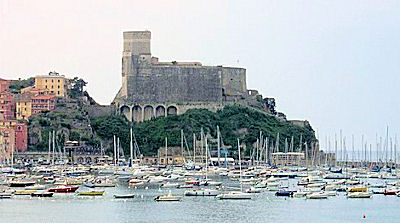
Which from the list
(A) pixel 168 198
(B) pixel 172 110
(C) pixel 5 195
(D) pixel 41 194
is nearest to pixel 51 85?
(B) pixel 172 110

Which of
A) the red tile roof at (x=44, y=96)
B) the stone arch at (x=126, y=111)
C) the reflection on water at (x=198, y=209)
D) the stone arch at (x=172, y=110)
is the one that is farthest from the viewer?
the stone arch at (x=172, y=110)

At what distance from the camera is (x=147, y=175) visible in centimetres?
8488

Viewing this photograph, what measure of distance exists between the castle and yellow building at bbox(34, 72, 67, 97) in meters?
4.14

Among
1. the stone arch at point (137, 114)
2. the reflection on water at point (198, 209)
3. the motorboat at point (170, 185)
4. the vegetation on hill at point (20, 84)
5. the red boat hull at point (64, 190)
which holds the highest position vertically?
the vegetation on hill at point (20, 84)

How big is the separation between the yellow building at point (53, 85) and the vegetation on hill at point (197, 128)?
165 inches

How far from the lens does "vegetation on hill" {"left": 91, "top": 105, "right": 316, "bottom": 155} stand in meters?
101

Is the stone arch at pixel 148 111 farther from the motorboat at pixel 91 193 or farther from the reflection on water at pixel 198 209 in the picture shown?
the reflection on water at pixel 198 209

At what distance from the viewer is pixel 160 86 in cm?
10588

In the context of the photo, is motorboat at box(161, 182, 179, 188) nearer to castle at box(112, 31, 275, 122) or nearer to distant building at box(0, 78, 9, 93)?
castle at box(112, 31, 275, 122)

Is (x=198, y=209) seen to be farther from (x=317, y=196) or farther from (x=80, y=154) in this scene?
(x=80, y=154)

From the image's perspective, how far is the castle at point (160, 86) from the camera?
10488 centimetres

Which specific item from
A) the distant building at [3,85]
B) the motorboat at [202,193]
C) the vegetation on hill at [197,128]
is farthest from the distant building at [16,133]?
the motorboat at [202,193]

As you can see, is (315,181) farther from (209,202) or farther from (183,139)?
(183,139)

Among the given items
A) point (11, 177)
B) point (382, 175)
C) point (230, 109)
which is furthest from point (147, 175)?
point (230, 109)
